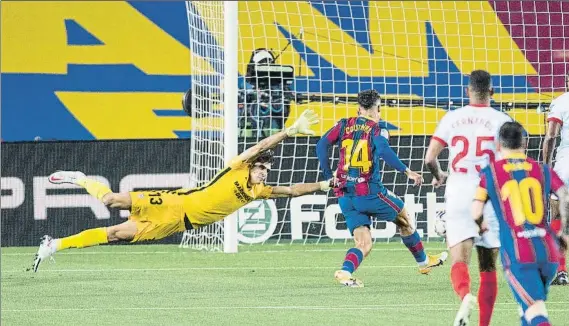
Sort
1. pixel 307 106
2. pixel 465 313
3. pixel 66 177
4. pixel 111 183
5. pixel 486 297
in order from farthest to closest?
pixel 307 106 → pixel 111 183 → pixel 66 177 → pixel 486 297 → pixel 465 313

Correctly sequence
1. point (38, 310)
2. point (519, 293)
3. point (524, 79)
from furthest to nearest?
point (524, 79) < point (38, 310) < point (519, 293)

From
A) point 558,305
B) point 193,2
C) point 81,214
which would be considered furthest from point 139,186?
point 558,305

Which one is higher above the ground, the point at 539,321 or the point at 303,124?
the point at 303,124

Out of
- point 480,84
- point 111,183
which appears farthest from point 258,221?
point 480,84

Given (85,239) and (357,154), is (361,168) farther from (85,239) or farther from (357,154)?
(85,239)

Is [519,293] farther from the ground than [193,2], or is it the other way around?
[193,2]

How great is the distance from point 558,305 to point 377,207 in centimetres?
255

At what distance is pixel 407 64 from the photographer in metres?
22.4

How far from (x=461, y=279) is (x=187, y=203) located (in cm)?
418

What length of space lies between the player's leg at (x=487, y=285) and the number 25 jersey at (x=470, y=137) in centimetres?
50

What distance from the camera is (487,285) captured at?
337 inches

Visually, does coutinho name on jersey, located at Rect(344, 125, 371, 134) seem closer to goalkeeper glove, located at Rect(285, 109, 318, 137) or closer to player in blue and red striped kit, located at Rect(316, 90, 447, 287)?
player in blue and red striped kit, located at Rect(316, 90, 447, 287)

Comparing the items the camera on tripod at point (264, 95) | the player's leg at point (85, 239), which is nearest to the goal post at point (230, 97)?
the camera on tripod at point (264, 95)

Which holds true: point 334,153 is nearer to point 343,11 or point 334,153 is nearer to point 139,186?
point 139,186
